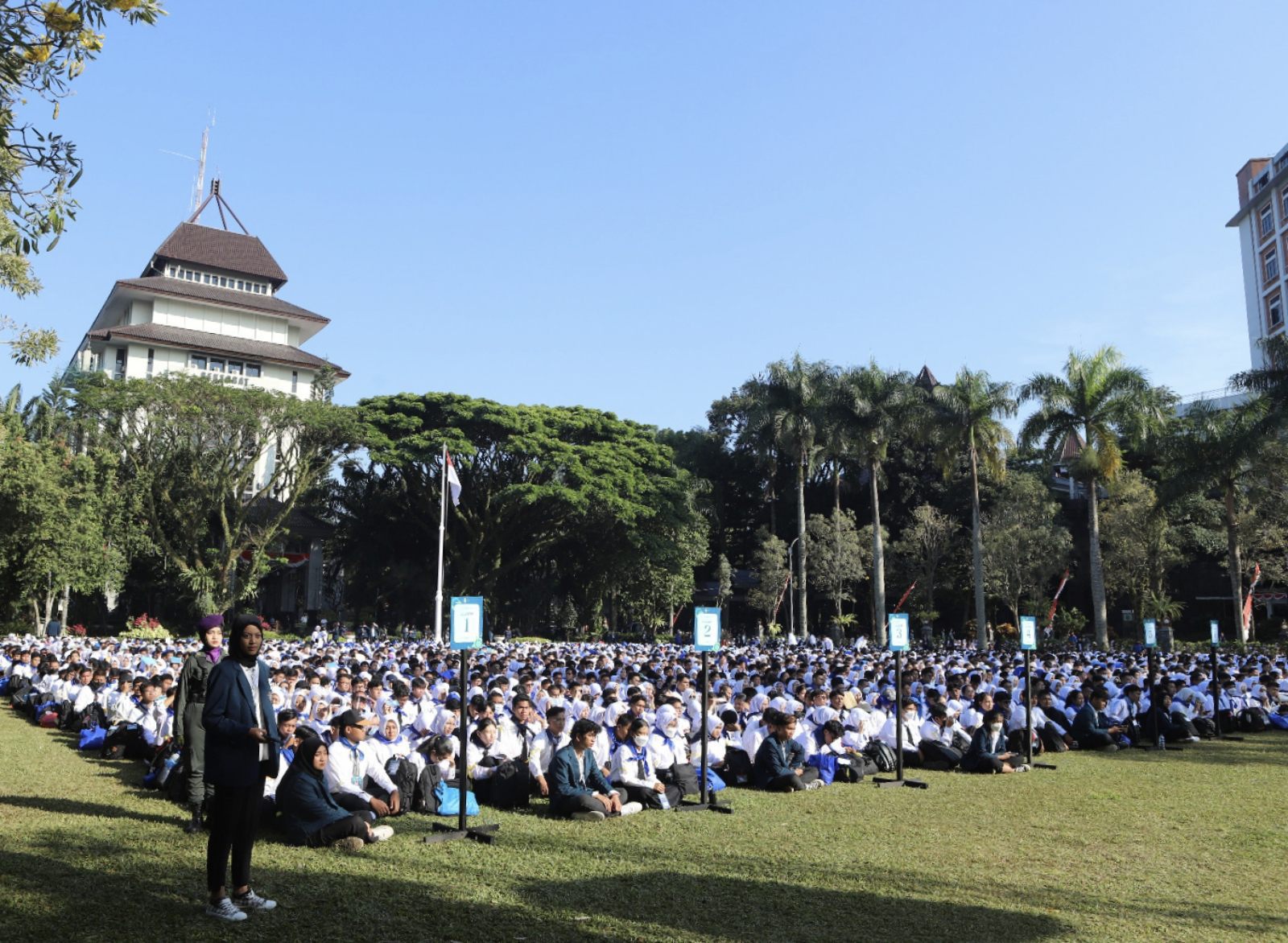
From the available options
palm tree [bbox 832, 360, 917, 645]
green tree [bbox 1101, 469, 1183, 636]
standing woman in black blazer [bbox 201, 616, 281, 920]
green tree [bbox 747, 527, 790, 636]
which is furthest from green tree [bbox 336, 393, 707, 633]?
standing woman in black blazer [bbox 201, 616, 281, 920]

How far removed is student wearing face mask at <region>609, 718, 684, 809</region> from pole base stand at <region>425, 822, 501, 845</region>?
1.77m

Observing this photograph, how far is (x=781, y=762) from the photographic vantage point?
35.8 feet

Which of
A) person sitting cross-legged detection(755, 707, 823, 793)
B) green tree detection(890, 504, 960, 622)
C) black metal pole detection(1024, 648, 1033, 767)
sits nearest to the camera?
person sitting cross-legged detection(755, 707, 823, 793)

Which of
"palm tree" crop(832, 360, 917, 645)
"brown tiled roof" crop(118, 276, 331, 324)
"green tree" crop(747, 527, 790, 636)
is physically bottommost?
"green tree" crop(747, 527, 790, 636)

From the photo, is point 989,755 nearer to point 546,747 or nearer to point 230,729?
point 546,747

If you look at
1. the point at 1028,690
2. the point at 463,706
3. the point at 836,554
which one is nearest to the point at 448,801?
the point at 463,706

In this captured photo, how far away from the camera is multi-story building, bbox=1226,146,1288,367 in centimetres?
5762

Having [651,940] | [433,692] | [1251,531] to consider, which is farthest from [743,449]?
[651,940]

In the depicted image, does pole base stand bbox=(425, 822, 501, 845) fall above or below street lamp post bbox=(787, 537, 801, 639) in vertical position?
below

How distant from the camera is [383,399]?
41.6 metres

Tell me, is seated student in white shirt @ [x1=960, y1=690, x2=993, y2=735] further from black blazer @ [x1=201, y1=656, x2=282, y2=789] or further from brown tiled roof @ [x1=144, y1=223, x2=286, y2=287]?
brown tiled roof @ [x1=144, y1=223, x2=286, y2=287]

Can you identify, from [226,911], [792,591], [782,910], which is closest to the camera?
[226,911]

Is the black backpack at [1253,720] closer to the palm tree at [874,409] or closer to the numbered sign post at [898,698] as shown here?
the numbered sign post at [898,698]

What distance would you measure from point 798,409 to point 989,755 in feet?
101
